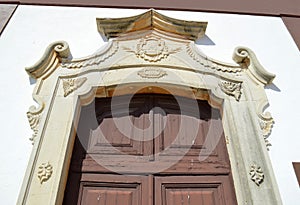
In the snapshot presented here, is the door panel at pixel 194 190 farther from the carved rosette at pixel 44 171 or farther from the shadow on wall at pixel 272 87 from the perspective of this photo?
the shadow on wall at pixel 272 87

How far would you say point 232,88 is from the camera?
3424 mm

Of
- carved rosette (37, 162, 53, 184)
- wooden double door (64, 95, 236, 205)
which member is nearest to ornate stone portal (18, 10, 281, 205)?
carved rosette (37, 162, 53, 184)

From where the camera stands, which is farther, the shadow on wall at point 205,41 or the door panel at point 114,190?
the shadow on wall at point 205,41

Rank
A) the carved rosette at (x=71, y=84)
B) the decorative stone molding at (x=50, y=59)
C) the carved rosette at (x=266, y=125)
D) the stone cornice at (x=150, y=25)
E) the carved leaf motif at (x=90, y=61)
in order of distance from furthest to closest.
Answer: the stone cornice at (x=150, y=25) < the carved leaf motif at (x=90, y=61) < the decorative stone molding at (x=50, y=59) < the carved rosette at (x=71, y=84) < the carved rosette at (x=266, y=125)

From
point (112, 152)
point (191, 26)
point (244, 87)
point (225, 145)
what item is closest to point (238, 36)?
point (191, 26)

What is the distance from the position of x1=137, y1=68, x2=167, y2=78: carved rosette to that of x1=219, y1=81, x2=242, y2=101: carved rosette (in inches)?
23.9

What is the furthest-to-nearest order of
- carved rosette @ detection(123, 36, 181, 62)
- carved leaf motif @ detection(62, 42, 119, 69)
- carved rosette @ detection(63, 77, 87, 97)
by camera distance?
1. carved rosette @ detection(123, 36, 181, 62)
2. carved leaf motif @ detection(62, 42, 119, 69)
3. carved rosette @ detection(63, 77, 87, 97)

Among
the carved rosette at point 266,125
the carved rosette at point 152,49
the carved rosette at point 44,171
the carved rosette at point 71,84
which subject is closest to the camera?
the carved rosette at point 44,171

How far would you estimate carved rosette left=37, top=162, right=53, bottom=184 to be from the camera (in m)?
2.69

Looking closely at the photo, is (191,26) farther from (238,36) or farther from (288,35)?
(288,35)

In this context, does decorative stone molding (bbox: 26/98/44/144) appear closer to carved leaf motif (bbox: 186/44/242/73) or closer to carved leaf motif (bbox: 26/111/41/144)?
carved leaf motif (bbox: 26/111/41/144)

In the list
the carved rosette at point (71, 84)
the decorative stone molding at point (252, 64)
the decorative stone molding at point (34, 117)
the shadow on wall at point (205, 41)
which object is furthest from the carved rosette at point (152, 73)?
the decorative stone molding at point (34, 117)

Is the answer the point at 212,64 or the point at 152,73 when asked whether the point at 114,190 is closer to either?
the point at 152,73

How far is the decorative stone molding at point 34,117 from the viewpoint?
3.02 meters
